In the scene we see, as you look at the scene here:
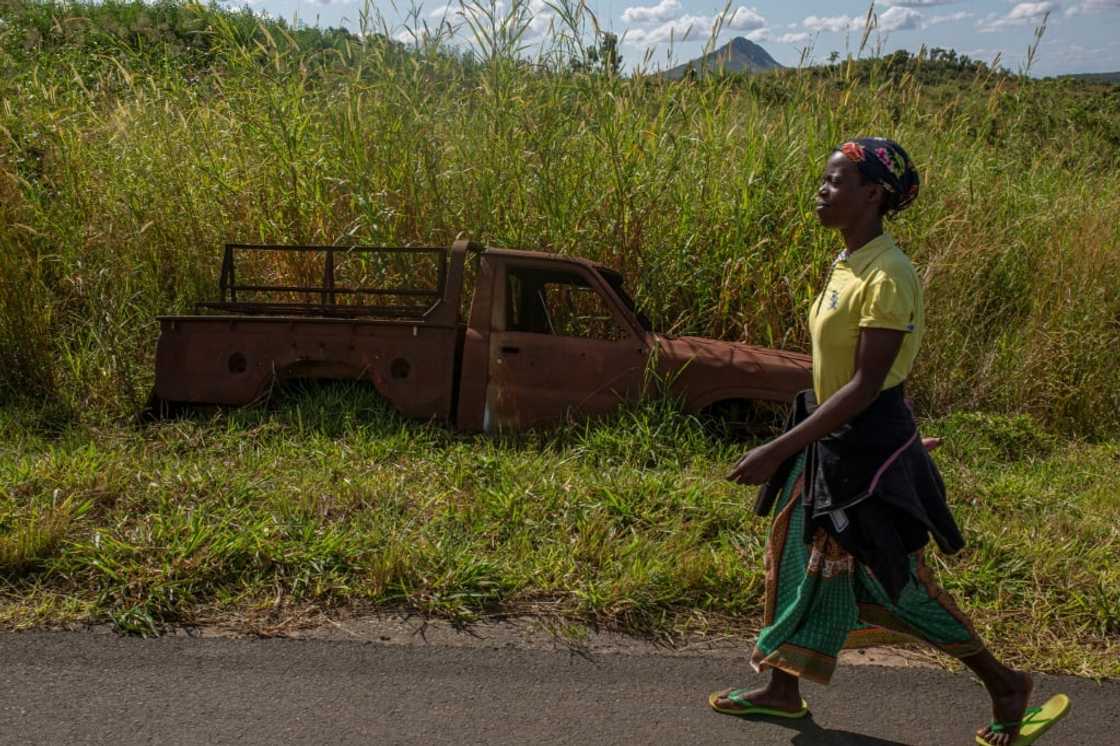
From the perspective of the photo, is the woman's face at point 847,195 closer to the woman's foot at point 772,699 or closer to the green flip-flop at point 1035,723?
the woman's foot at point 772,699

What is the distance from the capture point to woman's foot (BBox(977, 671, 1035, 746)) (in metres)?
3.18

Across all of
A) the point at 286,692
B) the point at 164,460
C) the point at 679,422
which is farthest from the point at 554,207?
the point at 286,692

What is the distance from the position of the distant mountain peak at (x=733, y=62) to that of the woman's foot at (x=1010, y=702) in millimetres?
5584

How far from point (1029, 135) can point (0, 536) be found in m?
8.36

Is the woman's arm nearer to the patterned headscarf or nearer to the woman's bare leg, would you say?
the patterned headscarf

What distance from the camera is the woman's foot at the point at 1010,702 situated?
3.18 metres

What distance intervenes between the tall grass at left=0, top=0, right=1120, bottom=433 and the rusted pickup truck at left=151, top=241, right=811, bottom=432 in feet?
2.30

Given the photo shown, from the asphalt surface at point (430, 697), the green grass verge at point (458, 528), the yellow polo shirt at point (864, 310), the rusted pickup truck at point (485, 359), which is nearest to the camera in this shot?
the yellow polo shirt at point (864, 310)

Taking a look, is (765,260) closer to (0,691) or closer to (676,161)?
(676,161)

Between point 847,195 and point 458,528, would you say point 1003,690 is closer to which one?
point 847,195

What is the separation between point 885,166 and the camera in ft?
9.74

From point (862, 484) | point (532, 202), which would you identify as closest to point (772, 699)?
point (862, 484)

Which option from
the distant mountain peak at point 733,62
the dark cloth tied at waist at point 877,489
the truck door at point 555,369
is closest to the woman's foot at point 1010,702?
the dark cloth tied at waist at point 877,489

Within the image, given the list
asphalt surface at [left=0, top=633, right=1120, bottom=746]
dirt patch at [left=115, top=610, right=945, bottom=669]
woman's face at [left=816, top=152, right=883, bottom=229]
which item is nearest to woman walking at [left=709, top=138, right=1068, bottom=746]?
woman's face at [left=816, top=152, right=883, bottom=229]
